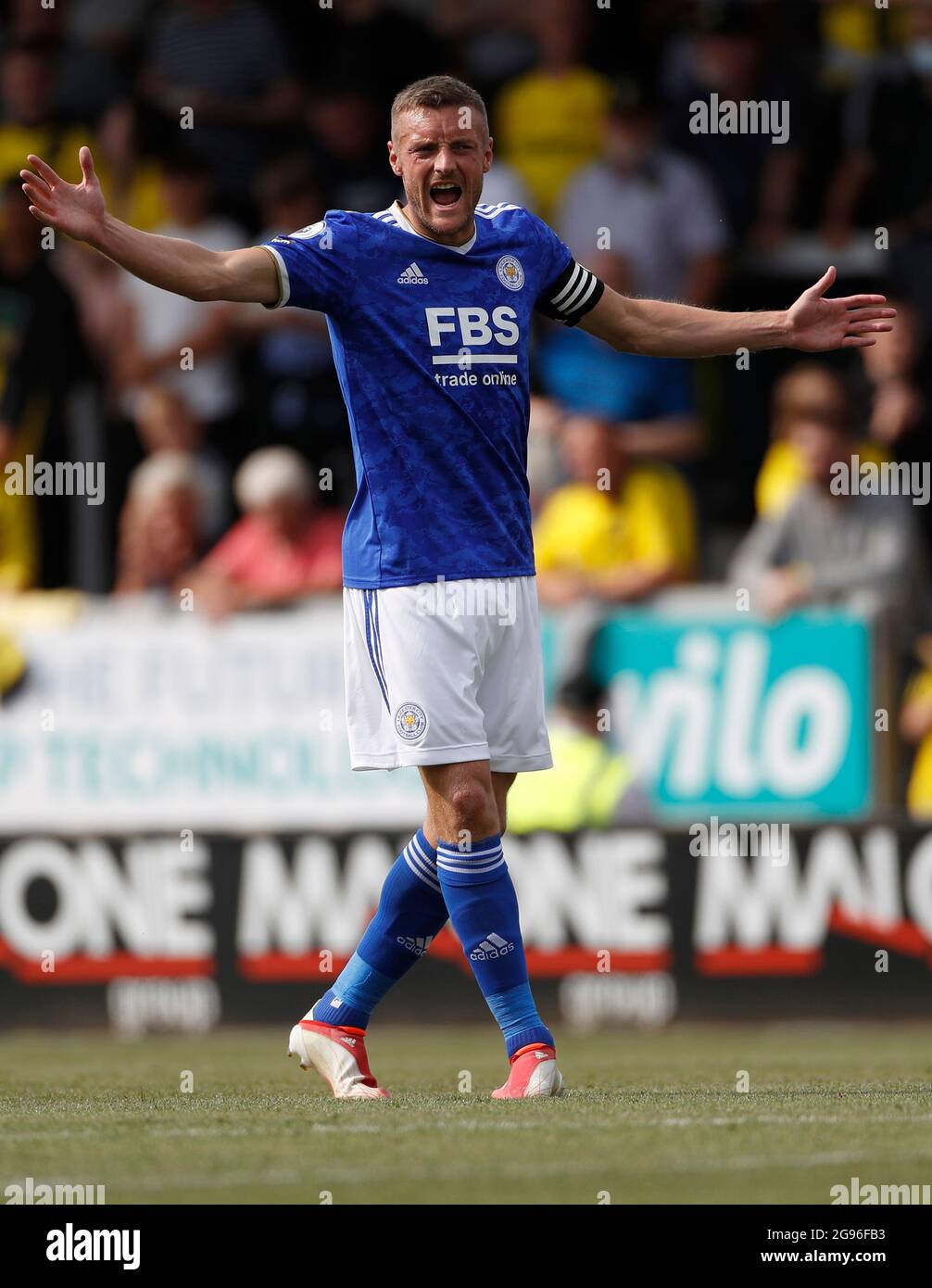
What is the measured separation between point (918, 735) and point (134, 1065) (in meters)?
4.11

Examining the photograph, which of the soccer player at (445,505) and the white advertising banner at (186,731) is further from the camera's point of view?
the white advertising banner at (186,731)

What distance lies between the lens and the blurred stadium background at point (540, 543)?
1064cm

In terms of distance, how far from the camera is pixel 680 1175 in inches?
196

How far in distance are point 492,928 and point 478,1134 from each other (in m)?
0.92

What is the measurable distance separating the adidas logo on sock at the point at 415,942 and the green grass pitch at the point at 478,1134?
0.41m

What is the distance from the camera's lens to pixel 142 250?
585 centimetres

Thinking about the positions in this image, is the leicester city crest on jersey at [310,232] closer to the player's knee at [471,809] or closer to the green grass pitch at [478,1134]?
the player's knee at [471,809]

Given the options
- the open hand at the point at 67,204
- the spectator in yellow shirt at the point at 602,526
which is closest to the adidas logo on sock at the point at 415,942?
the open hand at the point at 67,204

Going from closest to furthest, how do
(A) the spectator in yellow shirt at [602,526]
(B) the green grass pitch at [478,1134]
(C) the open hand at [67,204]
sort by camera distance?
(B) the green grass pitch at [478,1134], (C) the open hand at [67,204], (A) the spectator in yellow shirt at [602,526]

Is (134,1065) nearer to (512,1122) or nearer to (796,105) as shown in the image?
(512,1122)

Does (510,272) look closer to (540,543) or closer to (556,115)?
(540,543)

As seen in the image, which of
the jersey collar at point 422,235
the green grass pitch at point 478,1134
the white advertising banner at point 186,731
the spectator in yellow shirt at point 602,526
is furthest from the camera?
the spectator in yellow shirt at point 602,526

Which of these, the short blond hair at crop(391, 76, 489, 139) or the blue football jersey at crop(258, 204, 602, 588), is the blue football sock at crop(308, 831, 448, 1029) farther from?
the short blond hair at crop(391, 76, 489, 139)

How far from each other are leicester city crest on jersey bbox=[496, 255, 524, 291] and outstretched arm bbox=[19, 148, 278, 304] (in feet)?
2.28
